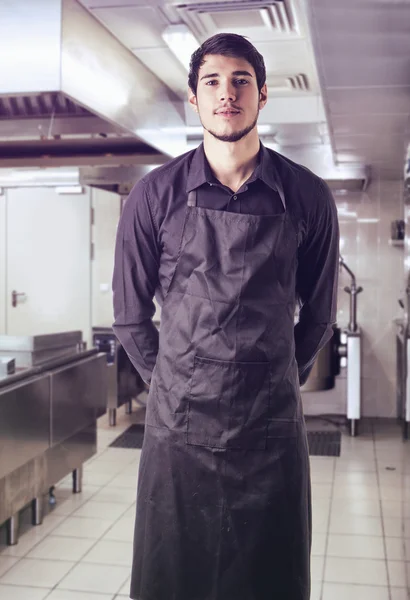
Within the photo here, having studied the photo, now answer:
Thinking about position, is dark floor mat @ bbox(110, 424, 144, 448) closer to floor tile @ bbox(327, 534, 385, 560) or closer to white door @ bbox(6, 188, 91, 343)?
white door @ bbox(6, 188, 91, 343)

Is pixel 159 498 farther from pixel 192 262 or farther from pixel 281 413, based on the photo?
pixel 192 262

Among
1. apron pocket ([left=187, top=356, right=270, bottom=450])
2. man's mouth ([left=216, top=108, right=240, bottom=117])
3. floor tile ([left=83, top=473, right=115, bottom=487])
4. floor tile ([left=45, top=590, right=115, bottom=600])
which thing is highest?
man's mouth ([left=216, top=108, right=240, bottom=117])

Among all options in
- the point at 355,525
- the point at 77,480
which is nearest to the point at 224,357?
the point at 355,525

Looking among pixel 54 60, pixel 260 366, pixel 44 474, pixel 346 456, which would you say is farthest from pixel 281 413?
pixel 346 456

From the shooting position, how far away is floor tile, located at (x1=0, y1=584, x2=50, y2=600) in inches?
116

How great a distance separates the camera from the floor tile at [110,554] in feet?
10.8

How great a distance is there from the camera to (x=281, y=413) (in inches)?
63.7

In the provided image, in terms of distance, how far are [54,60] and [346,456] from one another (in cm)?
360

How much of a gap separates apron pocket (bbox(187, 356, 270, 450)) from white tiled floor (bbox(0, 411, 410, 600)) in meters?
1.61

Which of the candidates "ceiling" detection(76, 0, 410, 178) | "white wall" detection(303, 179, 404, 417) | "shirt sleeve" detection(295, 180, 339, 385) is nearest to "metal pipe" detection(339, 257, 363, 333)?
"white wall" detection(303, 179, 404, 417)

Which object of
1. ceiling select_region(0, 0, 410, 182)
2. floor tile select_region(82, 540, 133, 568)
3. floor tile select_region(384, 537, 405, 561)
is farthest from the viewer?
floor tile select_region(384, 537, 405, 561)

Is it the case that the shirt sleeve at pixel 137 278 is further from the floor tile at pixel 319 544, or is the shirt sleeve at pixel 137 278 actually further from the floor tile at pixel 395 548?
the floor tile at pixel 395 548

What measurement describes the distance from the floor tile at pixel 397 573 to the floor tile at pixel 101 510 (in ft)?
4.46

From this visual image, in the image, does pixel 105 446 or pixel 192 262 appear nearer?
pixel 192 262
